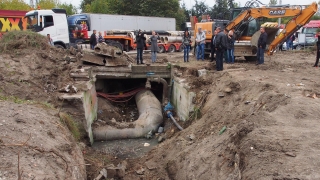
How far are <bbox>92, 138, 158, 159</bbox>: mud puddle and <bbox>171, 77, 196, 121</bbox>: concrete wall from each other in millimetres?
1452

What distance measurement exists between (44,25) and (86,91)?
9.45 metres

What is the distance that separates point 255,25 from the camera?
14719mm

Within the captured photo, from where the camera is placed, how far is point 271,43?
A: 45.1ft

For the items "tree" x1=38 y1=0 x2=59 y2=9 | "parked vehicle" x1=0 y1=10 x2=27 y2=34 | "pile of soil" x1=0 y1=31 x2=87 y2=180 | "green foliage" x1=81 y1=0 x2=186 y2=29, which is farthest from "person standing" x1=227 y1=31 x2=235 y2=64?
"tree" x1=38 y1=0 x2=59 y2=9

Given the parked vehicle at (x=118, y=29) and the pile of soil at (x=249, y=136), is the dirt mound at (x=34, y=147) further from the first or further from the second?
the parked vehicle at (x=118, y=29)

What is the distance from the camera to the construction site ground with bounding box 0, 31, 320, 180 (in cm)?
455

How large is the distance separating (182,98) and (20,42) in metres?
6.46

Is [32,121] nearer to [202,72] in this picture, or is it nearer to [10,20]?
[202,72]

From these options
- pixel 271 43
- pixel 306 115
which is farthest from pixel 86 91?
pixel 271 43

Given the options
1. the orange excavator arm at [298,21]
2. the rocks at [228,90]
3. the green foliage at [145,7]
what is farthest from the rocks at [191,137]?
the green foliage at [145,7]

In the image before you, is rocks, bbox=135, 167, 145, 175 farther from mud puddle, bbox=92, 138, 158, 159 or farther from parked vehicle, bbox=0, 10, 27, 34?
parked vehicle, bbox=0, 10, 27, 34

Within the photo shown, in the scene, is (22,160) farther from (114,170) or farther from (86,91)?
(86,91)

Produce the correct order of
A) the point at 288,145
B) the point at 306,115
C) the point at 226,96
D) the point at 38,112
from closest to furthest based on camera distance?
1. the point at 288,145
2. the point at 306,115
3. the point at 38,112
4. the point at 226,96

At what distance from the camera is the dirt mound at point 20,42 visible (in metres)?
11.5
